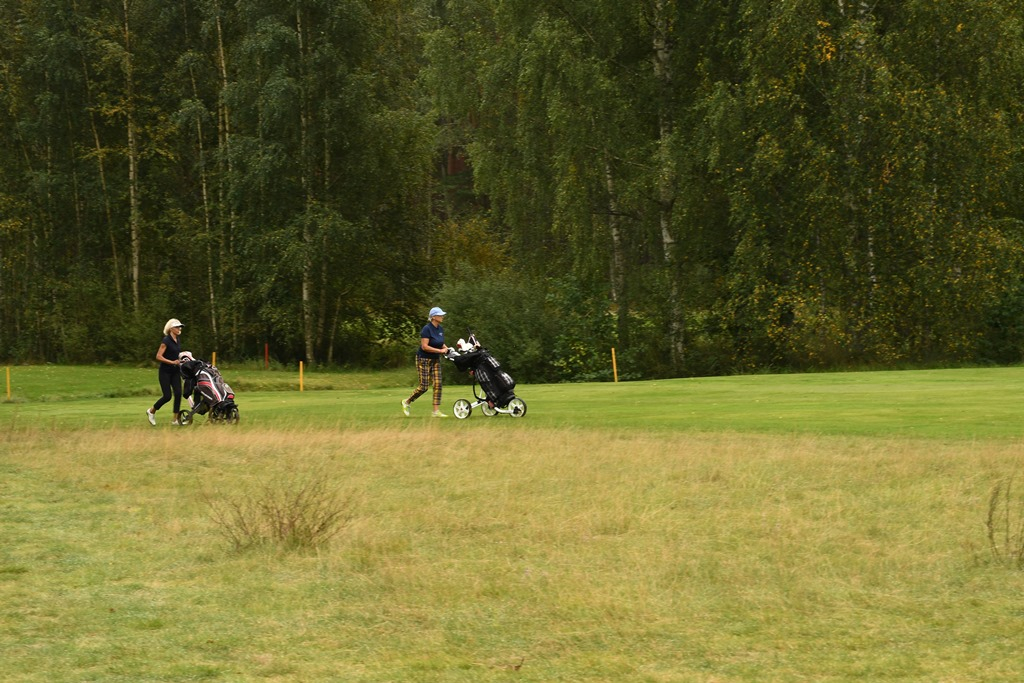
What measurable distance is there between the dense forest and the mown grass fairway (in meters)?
17.7

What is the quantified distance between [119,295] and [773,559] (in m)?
52.3

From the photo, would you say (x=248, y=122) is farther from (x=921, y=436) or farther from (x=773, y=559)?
(x=773, y=559)

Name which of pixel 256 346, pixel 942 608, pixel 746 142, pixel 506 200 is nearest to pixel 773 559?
pixel 942 608

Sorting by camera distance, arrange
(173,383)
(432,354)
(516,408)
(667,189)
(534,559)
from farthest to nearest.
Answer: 1. (667,189)
2. (173,383)
3. (516,408)
4. (432,354)
5. (534,559)

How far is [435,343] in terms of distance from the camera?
23438mm

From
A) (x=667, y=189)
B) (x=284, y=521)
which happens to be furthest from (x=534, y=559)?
(x=667, y=189)

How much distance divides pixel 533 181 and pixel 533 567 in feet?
115

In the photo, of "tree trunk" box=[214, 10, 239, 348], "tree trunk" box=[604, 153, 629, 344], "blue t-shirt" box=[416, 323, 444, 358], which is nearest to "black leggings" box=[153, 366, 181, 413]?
"blue t-shirt" box=[416, 323, 444, 358]

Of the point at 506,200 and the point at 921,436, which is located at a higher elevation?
the point at 506,200

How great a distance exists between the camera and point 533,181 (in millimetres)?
44781

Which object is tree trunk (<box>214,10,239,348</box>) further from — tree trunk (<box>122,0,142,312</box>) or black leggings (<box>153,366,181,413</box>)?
black leggings (<box>153,366,181,413</box>)

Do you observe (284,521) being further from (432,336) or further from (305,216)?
(305,216)

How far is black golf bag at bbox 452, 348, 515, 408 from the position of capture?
Answer: 932 inches

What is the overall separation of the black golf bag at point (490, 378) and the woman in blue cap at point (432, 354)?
0.49 metres
